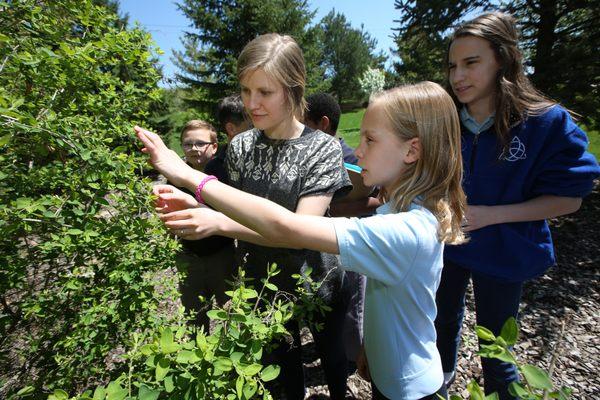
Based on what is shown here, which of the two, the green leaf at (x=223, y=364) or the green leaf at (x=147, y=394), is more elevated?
the green leaf at (x=223, y=364)

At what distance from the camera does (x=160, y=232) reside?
1.59m

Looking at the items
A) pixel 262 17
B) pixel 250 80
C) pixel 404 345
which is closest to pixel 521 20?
pixel 250 80

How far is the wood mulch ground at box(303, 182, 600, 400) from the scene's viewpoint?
9.16 ft

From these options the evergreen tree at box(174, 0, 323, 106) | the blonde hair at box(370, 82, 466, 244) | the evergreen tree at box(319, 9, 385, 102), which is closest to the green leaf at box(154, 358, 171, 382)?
the blonde hair at box(370, 82, 466, 244)

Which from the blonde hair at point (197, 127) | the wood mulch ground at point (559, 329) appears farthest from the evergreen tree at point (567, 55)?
the blonde hair at point (197, 127)

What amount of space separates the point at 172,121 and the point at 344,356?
16244mm

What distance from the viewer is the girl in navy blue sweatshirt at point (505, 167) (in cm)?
171

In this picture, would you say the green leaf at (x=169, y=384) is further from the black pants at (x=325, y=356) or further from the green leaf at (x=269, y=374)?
the black pants at (x=325, y=356)

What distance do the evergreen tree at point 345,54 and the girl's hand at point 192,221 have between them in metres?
54.8

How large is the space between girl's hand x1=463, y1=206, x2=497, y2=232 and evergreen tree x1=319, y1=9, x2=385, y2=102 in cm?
5429

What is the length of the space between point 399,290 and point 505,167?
974 mm

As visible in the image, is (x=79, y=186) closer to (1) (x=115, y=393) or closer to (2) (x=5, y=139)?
(2) (x=5, y=139)

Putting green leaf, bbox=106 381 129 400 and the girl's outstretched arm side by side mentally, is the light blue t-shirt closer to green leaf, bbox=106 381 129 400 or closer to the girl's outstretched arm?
the girl's outstretched arm

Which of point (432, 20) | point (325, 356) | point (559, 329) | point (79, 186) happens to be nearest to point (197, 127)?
point (79, 186)
